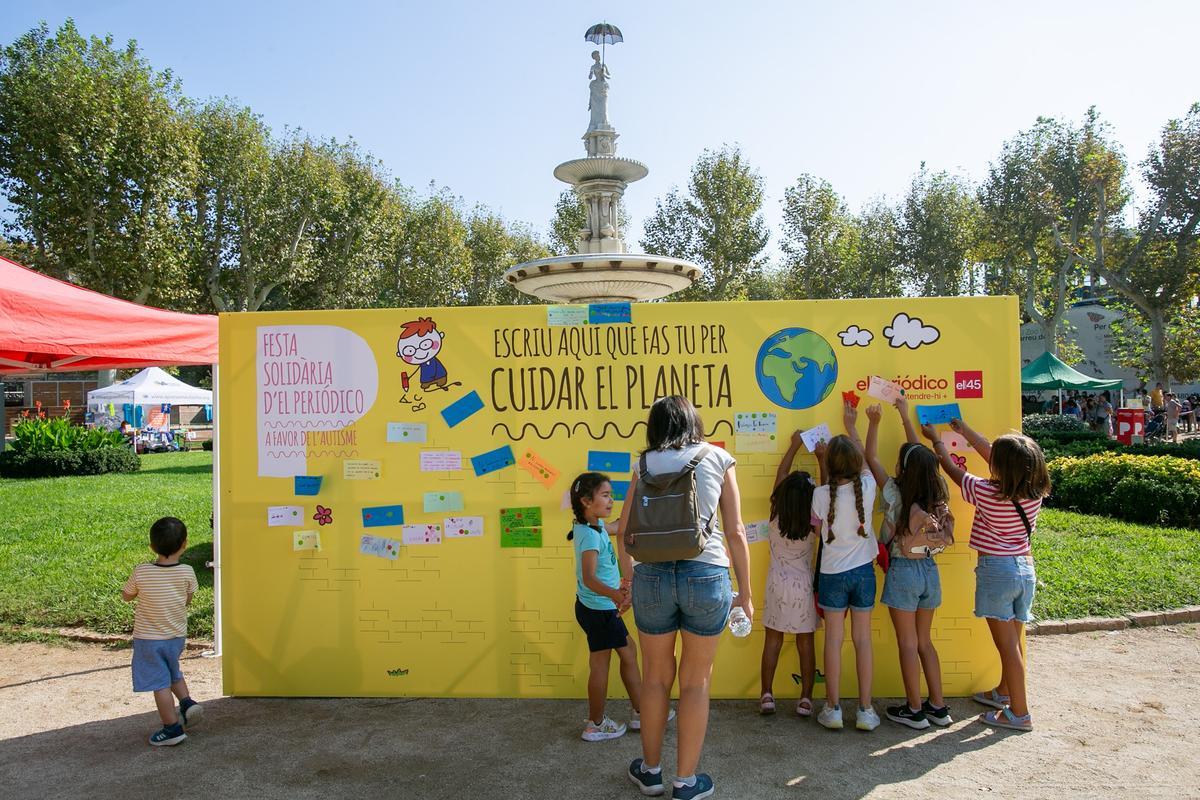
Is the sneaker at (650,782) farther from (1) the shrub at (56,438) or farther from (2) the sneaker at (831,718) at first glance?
(1) the shrub at (56,438)

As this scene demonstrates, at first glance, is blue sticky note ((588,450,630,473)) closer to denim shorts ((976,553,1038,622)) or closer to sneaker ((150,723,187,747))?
denim shorts ((976,553,1038,622))

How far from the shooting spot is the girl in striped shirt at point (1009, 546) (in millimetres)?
4504

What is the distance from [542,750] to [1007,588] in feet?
8.96

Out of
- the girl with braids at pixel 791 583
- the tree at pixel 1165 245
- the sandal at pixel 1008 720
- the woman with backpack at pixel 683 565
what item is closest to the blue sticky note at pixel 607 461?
the girl with braids at pixel 791 583

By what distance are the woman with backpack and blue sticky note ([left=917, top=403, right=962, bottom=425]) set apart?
1.92 metres

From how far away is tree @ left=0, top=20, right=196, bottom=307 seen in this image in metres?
21.9

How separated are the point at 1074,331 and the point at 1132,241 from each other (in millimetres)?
19590

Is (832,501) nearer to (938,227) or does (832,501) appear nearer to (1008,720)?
(1008,720)

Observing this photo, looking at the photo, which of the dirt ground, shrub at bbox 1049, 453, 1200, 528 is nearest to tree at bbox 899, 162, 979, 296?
shrub at bbox 1049, 453, 1200, 528

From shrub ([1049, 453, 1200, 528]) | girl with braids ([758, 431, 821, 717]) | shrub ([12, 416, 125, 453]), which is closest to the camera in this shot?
girl with braids ([758, 431, 821, 717])

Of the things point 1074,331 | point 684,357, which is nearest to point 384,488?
point 684,357

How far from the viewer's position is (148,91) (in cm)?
2330

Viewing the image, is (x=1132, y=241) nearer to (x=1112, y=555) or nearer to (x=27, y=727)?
(x=1112, y=555)

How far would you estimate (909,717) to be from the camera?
185 inches
